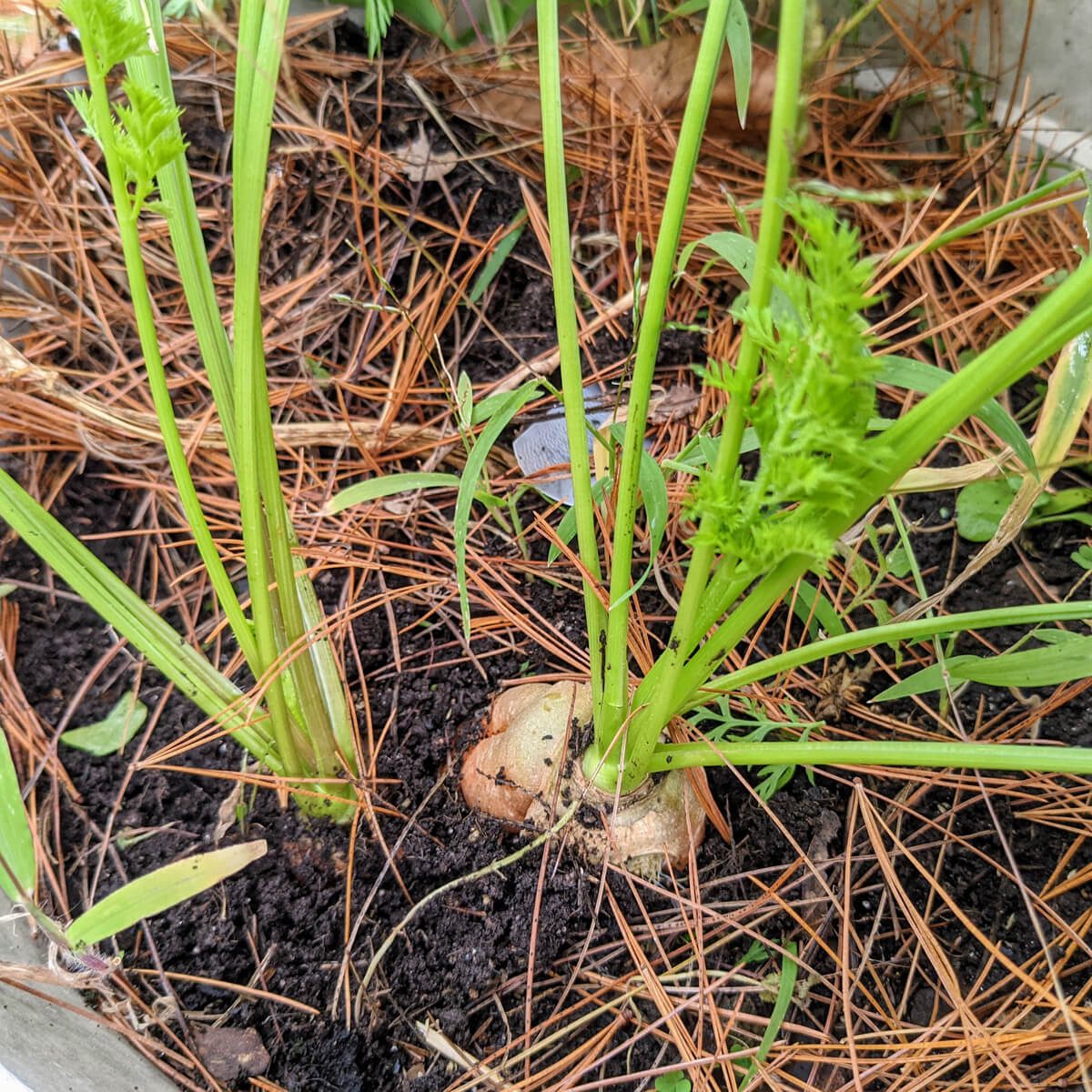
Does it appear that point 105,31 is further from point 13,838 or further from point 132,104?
point 13,838

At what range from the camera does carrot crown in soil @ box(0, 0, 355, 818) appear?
1.93ft

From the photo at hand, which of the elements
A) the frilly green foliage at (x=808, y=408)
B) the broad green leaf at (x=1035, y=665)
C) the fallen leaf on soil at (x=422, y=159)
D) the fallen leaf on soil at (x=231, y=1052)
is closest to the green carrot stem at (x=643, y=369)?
the frilly green foliage at (x=808, y=408)

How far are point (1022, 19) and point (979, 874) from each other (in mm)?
1374

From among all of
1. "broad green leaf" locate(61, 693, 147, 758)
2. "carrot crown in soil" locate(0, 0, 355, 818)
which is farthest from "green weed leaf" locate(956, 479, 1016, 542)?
"broad green leaf" locate(61, 693, 147, 758)

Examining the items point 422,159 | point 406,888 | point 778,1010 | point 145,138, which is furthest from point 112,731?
point 422,159

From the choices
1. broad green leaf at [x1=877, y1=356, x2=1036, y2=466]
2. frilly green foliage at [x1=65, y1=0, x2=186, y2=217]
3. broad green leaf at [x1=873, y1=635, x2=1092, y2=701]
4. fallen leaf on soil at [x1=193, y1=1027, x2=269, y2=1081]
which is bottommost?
fallen leaf on soil at [x1=193, y1=1027, x2=269, y2=1081]

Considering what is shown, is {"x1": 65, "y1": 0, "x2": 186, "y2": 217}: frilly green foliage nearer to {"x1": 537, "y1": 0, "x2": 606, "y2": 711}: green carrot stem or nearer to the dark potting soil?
{"x1": 537, "y1": 0, "x2": 606, "y2": 711}: green carrot stem

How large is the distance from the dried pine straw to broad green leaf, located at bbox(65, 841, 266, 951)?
28 centimetres

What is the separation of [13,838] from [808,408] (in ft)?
2.46

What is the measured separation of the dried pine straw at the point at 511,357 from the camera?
840 millimetres

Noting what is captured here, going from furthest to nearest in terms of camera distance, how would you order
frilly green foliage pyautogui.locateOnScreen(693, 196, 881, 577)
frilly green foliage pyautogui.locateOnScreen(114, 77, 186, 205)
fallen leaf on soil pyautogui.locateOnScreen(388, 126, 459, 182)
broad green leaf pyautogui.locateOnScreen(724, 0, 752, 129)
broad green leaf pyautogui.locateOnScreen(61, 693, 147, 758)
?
fallen leaf on soil pyautogui.locateOnScreen(388, 126, 459, 182)
broad green leaf pyautogui.locateOnScreen(61, 693, 147, 758)
broad green leaf pyautogui.locateOnScreen(724, 0, 752, 129)
frilly green foliage pyautogui.locateOnScreen(114, 77, 186, 205)
frilly green foliage pyautogui.locateOnScreen(693, 196, 881, 577)

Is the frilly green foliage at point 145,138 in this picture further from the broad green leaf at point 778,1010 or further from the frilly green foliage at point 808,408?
the broad green leaf at point 778,1010

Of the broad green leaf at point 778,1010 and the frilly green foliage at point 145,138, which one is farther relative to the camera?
the broad green leaf at point 778,1010

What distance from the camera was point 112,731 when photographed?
3.36ft
